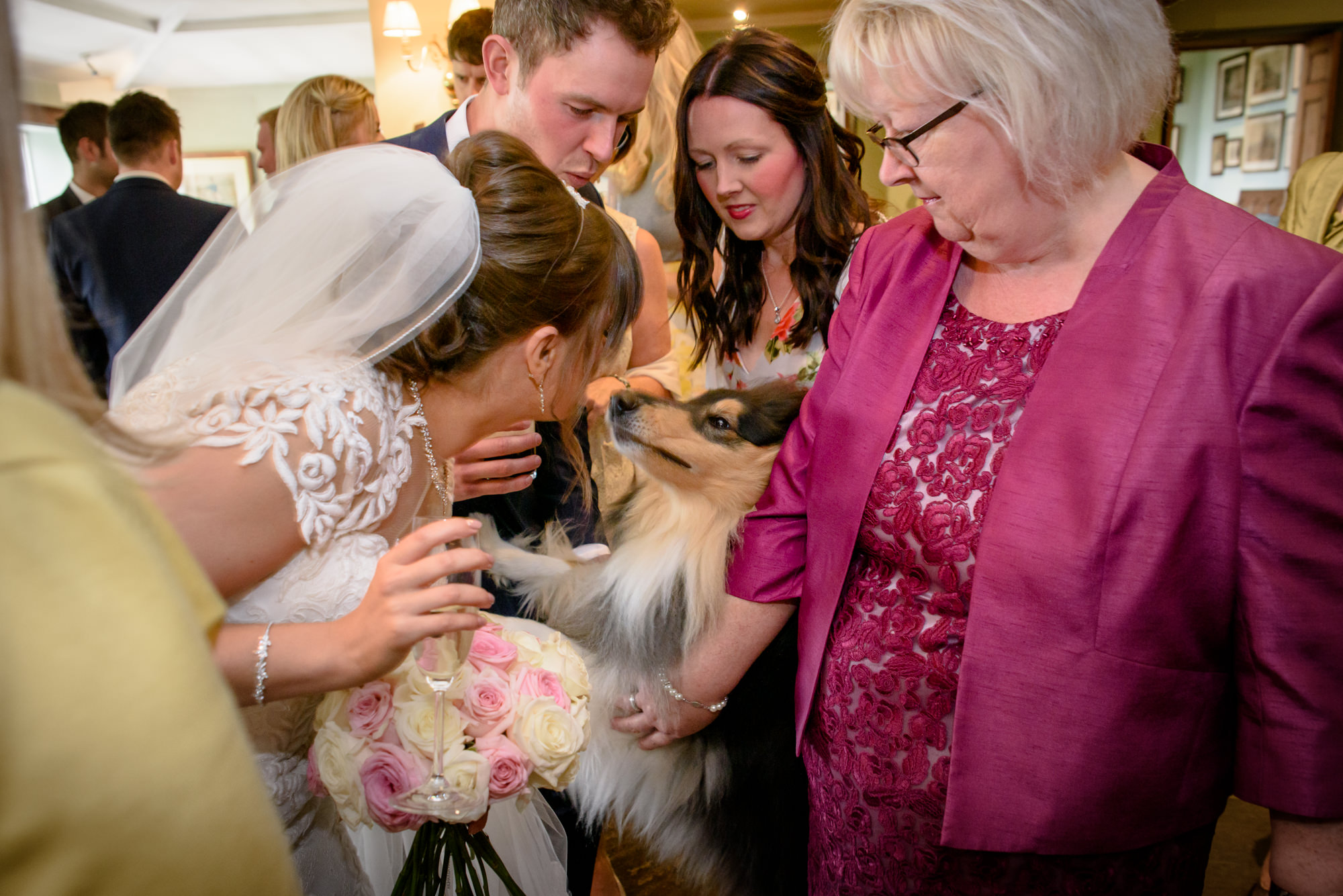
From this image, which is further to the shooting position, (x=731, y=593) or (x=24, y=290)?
(x=731, y=593)

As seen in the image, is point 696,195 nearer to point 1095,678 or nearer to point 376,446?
point 376,446

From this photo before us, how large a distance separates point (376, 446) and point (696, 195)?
4.51 feet

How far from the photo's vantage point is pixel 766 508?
143 cm

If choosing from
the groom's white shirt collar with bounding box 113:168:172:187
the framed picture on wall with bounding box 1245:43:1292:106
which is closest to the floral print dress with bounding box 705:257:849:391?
the groom's white shirt collar with bounding box 113:168:172:187

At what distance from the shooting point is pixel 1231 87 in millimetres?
6609

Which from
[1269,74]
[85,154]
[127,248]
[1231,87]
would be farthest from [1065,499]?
[1231,87]

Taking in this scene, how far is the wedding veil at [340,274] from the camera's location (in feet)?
4.12

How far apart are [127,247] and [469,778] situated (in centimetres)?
219

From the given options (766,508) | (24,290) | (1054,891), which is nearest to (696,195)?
(766,508)

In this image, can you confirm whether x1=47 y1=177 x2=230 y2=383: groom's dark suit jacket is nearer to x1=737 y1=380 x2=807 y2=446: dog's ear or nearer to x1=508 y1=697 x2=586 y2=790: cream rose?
x1=737 y1=380 x2=807 y2=446: dog's ear

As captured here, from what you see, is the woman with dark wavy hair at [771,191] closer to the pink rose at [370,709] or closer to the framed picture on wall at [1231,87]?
the pink rose at [370,709]

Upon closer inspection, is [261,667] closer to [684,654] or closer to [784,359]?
[684,654]

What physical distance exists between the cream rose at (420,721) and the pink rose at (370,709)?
1 cm

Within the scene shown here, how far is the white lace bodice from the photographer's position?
1097mm
